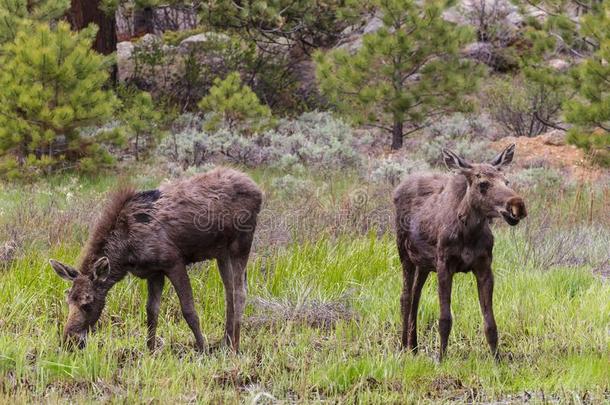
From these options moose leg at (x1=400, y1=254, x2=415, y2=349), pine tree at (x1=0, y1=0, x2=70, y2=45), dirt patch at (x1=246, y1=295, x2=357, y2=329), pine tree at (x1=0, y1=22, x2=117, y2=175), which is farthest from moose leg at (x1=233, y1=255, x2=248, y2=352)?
pine tree at (x1=0, y1=0, x2=70, y2=45)

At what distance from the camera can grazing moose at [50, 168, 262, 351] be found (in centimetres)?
675

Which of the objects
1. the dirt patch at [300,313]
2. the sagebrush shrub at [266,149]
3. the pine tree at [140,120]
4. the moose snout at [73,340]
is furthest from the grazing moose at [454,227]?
the pine tree at [140,120]

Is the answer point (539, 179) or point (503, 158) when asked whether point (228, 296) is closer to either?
point (503, 158)

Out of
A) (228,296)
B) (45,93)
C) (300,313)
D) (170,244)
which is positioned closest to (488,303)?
(300,313)

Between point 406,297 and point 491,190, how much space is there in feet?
5.15

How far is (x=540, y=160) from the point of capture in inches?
713

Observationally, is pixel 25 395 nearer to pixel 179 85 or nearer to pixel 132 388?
pixel 132 388

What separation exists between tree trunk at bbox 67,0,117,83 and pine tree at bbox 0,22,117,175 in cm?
351

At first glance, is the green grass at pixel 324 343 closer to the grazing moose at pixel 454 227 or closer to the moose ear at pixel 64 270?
the grazing moose at pixel 454 227

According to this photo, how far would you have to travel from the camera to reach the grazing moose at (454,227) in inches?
244

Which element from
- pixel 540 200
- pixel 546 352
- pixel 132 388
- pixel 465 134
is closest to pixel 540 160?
pixel 465 134

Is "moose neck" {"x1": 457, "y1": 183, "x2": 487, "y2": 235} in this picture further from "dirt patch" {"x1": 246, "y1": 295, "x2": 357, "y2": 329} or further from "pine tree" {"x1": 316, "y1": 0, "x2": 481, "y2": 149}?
"pine tree" {"x1": 316, "y1": 0, "x2": 481, "y2": 149}

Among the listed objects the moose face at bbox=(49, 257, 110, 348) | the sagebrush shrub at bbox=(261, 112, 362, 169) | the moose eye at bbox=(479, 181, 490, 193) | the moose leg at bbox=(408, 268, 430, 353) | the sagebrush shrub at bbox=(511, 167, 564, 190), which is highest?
the moose eye at bbox=(479, 181, 490, 193)

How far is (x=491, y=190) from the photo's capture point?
614cm
